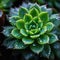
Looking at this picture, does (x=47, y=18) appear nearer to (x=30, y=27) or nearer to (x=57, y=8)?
(x=30, y=27)

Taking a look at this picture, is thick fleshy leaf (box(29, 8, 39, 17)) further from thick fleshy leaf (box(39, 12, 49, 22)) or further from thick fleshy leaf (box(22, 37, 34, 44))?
thick fleshy leaf (box(22, 37, 34, 44))

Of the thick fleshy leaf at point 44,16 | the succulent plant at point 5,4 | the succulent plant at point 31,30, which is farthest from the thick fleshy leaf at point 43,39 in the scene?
the succulent plant at point 5,4

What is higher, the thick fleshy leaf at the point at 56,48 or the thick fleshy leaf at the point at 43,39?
the thick fleshy leaf at the point at 43,39

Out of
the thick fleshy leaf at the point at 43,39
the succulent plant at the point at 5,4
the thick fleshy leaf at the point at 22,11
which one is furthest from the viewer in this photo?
the succulent plant at the point at 5,4

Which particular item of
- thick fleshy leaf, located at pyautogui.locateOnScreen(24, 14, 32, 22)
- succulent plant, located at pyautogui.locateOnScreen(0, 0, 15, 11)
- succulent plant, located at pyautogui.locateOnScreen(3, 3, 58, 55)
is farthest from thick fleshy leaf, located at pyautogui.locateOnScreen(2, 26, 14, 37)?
succulent plant, located at pyautogui.locateOnScreen(0, 0, 15, 11)

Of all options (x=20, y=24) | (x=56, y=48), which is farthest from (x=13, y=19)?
(x=56, y=48)

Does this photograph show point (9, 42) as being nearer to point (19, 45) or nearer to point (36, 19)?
point (19, 45)

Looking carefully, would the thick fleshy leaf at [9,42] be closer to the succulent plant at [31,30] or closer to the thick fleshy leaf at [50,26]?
the succulent plant at [31,30]

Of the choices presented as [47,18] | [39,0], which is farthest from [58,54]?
[39,0]
